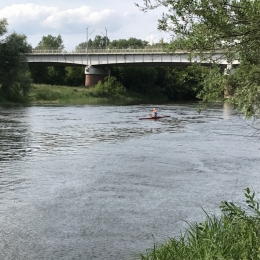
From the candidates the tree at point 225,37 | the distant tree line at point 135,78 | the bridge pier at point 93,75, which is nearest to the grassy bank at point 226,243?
the tree at point 225,37

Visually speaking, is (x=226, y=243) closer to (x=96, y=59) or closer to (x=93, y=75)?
(x=96, y=59)

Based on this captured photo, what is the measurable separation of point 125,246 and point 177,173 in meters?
8.80

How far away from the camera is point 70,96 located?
82.1m

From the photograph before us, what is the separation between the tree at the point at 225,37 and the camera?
7.73 metres

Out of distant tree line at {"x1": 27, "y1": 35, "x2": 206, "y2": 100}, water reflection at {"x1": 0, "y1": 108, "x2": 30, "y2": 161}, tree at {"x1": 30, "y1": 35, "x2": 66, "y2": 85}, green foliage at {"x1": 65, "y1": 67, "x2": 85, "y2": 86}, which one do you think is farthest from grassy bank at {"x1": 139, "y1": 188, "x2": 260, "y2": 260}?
green foliage at {"x1": 65, "y1": 67, "x2": 85, "y2": 86}

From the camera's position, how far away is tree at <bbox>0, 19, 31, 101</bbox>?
6600 cm

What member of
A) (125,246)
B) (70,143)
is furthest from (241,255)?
(70,143)

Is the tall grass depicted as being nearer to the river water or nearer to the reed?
the reed

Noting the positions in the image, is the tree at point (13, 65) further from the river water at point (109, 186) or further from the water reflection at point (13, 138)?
the river water at point (109, 186)

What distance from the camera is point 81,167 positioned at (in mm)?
20750

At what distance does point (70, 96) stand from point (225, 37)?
75.1 metres

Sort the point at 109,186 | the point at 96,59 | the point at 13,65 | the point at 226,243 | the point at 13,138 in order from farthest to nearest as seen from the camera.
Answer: the point at 96,59
the point at 13,65
the point at 13,138
the point at 109,186
the point at 226,243

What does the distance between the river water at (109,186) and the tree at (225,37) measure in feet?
4.40

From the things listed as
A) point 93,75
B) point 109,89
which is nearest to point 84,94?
point 109,89
